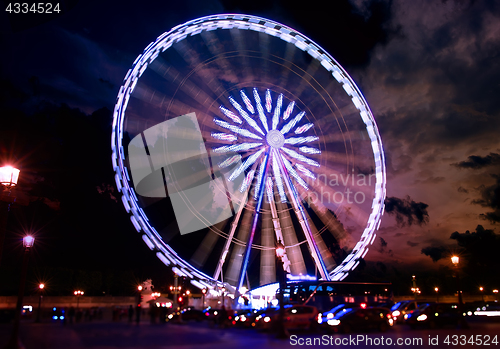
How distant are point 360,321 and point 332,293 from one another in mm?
12013

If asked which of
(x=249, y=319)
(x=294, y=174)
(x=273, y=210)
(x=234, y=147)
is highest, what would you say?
(x=234, y=147)

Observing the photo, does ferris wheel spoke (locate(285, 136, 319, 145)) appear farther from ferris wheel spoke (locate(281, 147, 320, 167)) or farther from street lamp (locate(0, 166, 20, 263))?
street lamp (locate(0, 166, 20, 263))

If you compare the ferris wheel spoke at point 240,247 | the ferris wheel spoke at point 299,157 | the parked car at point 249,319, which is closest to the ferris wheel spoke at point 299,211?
the ferris wheel spoke at point 299,157

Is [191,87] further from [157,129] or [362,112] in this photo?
[362,112]

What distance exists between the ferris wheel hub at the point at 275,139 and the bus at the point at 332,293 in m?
10.3

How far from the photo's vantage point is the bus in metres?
28.1

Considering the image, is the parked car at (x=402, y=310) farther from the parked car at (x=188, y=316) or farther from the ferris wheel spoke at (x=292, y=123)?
the ferris wheel spoke at (x=292, y=123)

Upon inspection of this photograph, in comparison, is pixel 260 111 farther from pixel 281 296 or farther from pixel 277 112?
pixel 281 296

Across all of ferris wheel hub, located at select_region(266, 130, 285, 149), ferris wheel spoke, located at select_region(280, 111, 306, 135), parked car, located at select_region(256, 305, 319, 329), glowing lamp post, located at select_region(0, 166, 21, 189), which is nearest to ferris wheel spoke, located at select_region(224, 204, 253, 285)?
ferris wheel hub, located at select_region(266, 130, 285, 149)

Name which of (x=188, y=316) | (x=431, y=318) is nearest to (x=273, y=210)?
(x=188, y=316)

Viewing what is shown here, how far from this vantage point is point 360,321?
16.7 meters

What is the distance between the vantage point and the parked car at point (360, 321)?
16.6 m

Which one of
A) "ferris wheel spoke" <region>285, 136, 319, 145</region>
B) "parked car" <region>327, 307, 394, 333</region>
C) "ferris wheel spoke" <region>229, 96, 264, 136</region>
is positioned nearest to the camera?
"parked car" <region>327, 307, 394, 333</region>

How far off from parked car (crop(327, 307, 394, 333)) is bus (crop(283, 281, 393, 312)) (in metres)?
10.7
